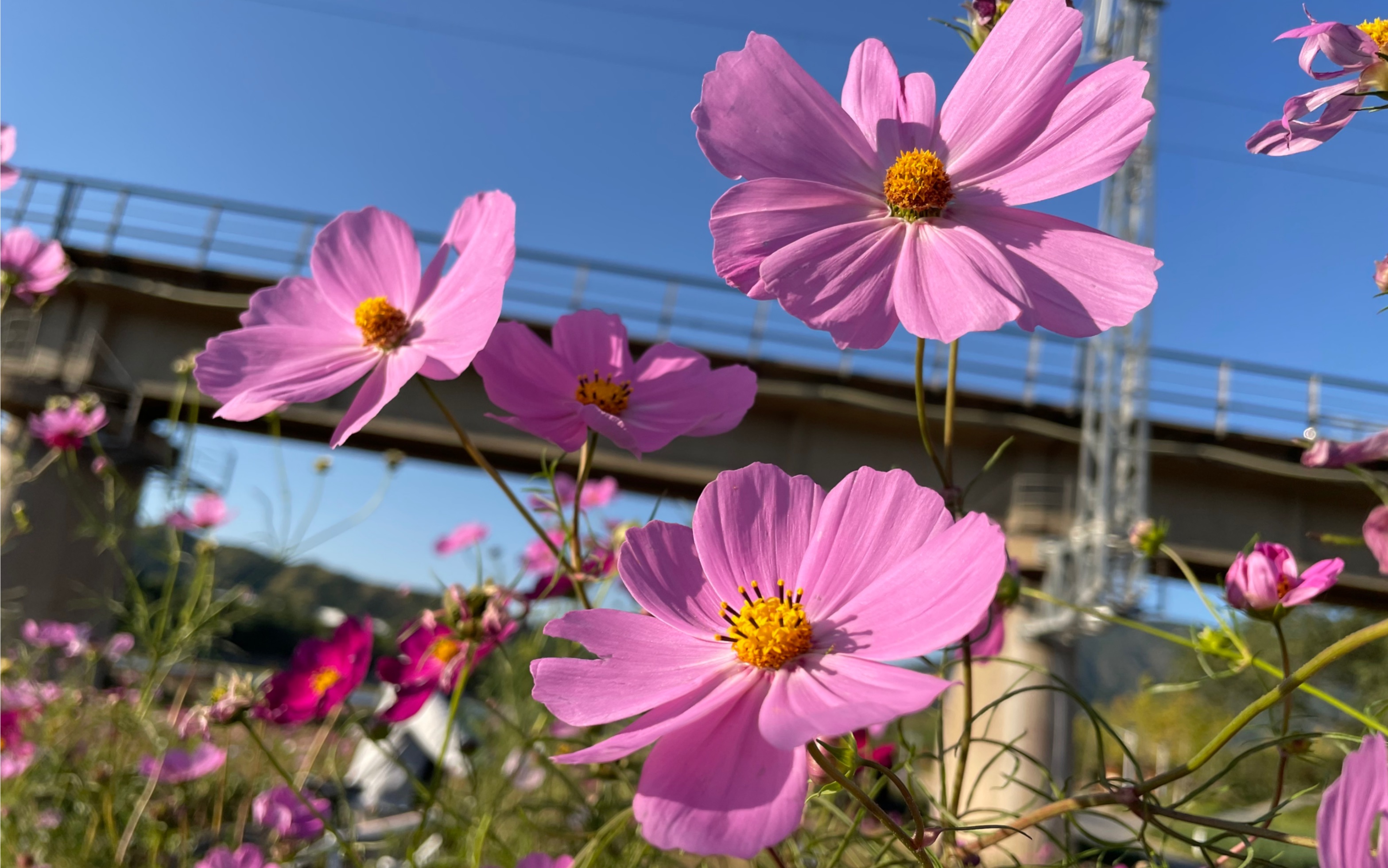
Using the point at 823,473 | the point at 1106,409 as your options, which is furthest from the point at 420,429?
the point at 1106,409

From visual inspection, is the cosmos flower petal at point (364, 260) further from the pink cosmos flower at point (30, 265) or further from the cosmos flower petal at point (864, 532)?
the pink cosmos flower at point (30, 265)

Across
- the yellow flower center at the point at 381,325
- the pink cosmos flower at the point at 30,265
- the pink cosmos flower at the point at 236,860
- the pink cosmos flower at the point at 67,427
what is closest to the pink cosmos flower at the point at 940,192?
the yellow flower center at the point at 381,325

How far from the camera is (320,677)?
2.78 ft

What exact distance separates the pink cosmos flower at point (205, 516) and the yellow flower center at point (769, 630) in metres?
1.99

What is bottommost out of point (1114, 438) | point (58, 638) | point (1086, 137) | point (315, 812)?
point (58, 638)

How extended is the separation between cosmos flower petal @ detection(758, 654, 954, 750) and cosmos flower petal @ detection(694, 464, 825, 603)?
0.05 metres

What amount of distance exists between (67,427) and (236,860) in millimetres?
1446

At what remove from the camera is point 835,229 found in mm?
340

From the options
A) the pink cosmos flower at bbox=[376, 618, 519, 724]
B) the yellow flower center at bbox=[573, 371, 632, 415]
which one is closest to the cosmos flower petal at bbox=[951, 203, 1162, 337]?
the yellow flower center at bbox=[573, 371, 632, 415]

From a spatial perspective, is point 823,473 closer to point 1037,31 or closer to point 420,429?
point 420,429

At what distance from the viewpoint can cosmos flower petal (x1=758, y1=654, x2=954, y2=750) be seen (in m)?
0.22

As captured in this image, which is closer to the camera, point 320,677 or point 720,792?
point 720,792

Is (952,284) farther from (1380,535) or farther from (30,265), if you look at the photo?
(30,265)

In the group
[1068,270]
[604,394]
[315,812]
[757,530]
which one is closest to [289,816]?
[315,812]
